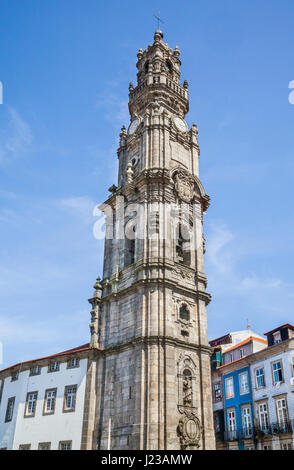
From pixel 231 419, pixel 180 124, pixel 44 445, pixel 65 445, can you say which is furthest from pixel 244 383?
pixel 180 124

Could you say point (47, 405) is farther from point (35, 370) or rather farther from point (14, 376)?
point (14, 376)

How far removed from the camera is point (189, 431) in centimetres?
2567

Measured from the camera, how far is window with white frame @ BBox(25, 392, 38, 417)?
1216 inches

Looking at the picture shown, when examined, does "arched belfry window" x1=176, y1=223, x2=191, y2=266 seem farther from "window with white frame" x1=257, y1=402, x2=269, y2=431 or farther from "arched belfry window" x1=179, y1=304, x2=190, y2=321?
"window with white frame" x1=257, y1=402, x2=269, y2=431

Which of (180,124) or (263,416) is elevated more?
(180,124)

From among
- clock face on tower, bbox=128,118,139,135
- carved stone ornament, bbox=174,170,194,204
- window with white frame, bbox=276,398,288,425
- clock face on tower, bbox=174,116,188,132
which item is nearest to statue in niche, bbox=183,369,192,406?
window with white frame, bbox=276,398,288,425

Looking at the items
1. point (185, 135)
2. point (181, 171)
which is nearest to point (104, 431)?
point (181, 171)

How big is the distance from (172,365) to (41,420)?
35.3 ft

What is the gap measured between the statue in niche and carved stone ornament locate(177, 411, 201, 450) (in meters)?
0.66

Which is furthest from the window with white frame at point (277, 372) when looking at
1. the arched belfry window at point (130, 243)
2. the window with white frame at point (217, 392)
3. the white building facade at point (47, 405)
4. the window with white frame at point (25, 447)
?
the window with white frame at point (25, 447)

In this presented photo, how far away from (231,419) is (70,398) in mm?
16612

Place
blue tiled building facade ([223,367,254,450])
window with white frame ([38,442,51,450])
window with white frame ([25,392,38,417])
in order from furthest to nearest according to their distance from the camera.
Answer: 1. blue tiled building facade ([223,367,254,450])
2. window with white frame ([25,392,38,417])
3. window with white frame ([38,442,51,450])
